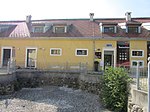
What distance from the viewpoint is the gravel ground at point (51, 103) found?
41.1 ft

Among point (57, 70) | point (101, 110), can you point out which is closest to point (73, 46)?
point (57, 70)

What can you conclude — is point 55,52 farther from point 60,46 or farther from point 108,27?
point 108,27

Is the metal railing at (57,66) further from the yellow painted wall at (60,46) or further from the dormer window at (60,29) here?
the dormer window at (60,29)

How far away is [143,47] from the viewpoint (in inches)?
926

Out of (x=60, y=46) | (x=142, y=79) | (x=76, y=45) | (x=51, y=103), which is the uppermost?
(x=76, y=45)

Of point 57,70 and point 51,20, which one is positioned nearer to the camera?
point 57,70

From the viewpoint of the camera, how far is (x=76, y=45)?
24.4 m

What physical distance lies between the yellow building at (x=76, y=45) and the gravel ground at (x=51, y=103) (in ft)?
21.7

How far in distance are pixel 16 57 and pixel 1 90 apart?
9.44 meters

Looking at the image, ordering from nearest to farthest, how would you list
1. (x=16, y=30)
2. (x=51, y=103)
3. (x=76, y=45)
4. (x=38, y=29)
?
(x=51, y=103) < (x=76, y=45) < (x=38, y=29) < (x=16, y=30)

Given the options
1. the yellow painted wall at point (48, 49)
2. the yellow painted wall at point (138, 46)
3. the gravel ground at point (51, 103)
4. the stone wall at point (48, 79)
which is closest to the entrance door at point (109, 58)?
the yellow painted wall at point (48, 49)

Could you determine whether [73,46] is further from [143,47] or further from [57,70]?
[143,47]

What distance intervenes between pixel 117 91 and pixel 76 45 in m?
12.9

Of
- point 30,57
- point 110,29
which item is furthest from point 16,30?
point 110,29
